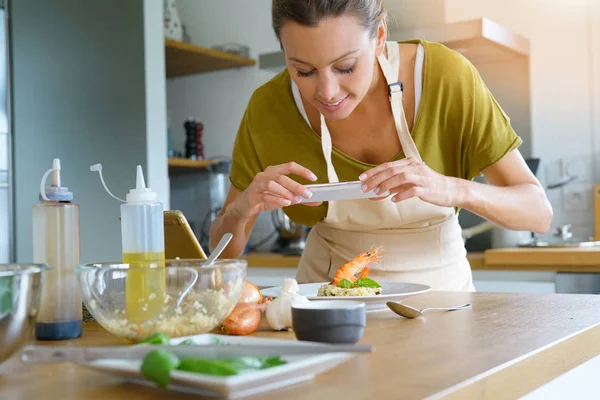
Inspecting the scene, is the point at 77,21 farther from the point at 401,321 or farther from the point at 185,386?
the point at 185,386

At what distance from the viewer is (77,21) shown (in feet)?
11.2

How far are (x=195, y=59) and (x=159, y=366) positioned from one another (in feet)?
11.7

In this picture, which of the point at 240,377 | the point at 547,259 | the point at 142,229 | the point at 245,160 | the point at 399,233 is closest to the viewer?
the point at 240,377

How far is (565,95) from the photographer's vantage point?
3457mm

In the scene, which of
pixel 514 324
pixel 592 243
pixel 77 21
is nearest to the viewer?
pixel 514 324

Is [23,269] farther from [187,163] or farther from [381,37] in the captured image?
[187,163]

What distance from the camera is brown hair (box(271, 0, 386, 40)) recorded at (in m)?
1.52

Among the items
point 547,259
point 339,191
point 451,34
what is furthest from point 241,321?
point 451,34

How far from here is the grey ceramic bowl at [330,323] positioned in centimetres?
90

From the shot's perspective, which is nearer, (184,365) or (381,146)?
(184,365)

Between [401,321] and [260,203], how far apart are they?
0.52m

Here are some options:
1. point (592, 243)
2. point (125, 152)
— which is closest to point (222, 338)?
point (592, 243)

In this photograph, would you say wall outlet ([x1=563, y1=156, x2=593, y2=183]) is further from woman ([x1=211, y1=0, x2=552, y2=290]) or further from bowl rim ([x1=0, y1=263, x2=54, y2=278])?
bowl rim ([x1=0, y1=263, x2=54, y2=278])

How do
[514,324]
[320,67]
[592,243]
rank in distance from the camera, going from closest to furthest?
[514,324] < [320,67] < [592,243]
